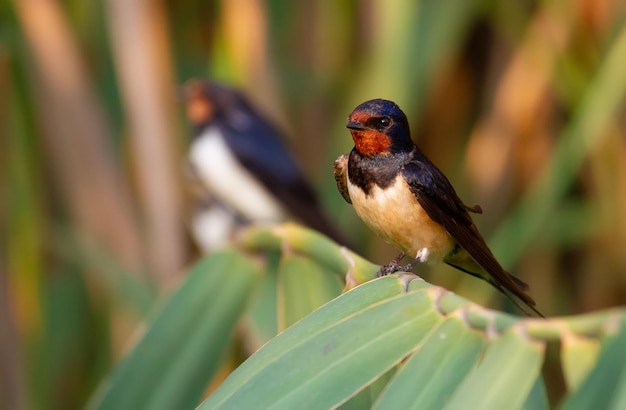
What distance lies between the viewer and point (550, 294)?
209cm

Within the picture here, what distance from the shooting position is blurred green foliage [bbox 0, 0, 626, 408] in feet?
6.38

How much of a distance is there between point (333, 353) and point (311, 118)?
162 cm

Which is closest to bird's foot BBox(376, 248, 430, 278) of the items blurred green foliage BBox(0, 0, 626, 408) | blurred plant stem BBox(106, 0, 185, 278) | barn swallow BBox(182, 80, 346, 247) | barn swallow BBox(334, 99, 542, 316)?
barn swallow BBox(334, 99, 542, 316)

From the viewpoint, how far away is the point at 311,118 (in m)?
2.27

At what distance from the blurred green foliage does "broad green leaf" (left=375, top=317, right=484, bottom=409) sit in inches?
48.0

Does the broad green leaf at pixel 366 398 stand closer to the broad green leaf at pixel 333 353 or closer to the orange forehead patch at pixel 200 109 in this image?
the broad green leaf at pixel 333 353

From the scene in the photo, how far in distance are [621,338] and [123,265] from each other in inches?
60.4

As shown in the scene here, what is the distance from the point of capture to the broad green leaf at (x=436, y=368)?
0.65 m

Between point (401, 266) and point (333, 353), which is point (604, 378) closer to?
point (333, 353)

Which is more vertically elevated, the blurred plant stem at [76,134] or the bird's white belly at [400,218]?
the bird's white belly at [400,218]

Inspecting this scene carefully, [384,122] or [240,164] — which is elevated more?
[384,122]

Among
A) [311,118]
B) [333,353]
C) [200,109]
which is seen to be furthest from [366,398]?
[200,109]

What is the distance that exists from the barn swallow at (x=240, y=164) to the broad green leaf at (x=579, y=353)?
164cm

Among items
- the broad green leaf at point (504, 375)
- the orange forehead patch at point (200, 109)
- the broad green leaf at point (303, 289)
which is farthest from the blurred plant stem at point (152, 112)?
the broad green leaf at point (504, 375)
